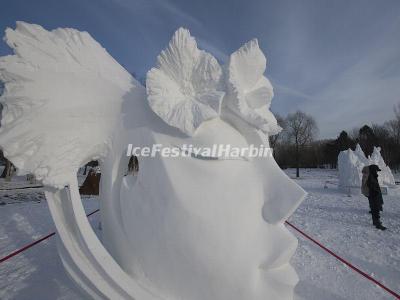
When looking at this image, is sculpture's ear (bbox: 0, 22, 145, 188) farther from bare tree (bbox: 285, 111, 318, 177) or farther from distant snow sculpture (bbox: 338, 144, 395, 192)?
bare tree (bbox: 285, 111, 318, 177)

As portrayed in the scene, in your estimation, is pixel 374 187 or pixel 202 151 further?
pixel 374 187

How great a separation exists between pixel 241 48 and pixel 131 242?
2.23 m

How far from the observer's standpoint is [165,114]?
2471 mm

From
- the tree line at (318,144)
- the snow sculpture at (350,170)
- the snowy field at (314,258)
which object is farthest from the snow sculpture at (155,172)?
the tree line at (318,144)

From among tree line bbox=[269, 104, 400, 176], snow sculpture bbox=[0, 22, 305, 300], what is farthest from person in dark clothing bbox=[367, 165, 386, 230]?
tree line bbox=[269, 104, 400, 176]

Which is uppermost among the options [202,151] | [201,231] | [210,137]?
[210,137]

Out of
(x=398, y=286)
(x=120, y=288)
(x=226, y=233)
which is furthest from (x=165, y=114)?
(x=398, y=286)

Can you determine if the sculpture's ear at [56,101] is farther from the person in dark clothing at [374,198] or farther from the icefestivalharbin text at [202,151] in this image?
the person in dark clothing at [374,198]

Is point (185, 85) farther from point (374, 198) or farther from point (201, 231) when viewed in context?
point (374, 198)

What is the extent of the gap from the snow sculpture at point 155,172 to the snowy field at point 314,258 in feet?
3.96

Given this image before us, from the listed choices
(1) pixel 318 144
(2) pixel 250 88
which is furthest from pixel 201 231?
(1) pixel 318 144

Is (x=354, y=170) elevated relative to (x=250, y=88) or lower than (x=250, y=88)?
lower

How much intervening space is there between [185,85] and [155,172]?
3.12 ft

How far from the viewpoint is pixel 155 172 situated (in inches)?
98.7
